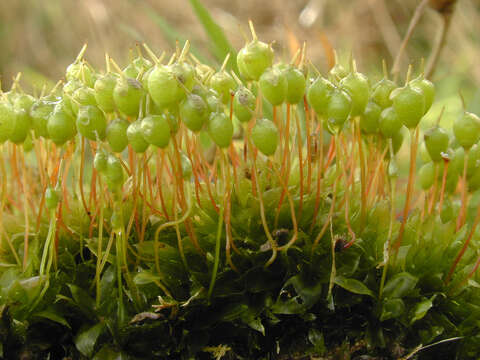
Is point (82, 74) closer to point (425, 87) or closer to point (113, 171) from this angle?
point (113, 171)

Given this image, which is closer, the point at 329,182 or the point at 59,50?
the point at 329,182

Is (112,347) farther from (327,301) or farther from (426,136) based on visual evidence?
(426,136)

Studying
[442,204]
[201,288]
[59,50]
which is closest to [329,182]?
[442,204]

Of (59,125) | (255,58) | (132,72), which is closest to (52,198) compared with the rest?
(59,125)

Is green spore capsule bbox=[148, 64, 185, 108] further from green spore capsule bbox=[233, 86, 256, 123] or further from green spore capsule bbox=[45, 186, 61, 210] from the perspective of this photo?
green spore capsule bbox=[45, 186, 61, 210]

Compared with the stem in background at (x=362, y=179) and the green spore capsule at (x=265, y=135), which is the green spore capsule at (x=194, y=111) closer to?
the green spore capsule at (x=265, y=135)

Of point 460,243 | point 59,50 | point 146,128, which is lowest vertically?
point 460,243

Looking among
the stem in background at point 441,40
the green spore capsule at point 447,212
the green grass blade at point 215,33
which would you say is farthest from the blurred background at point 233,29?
the green spore capsule at point 447,212
